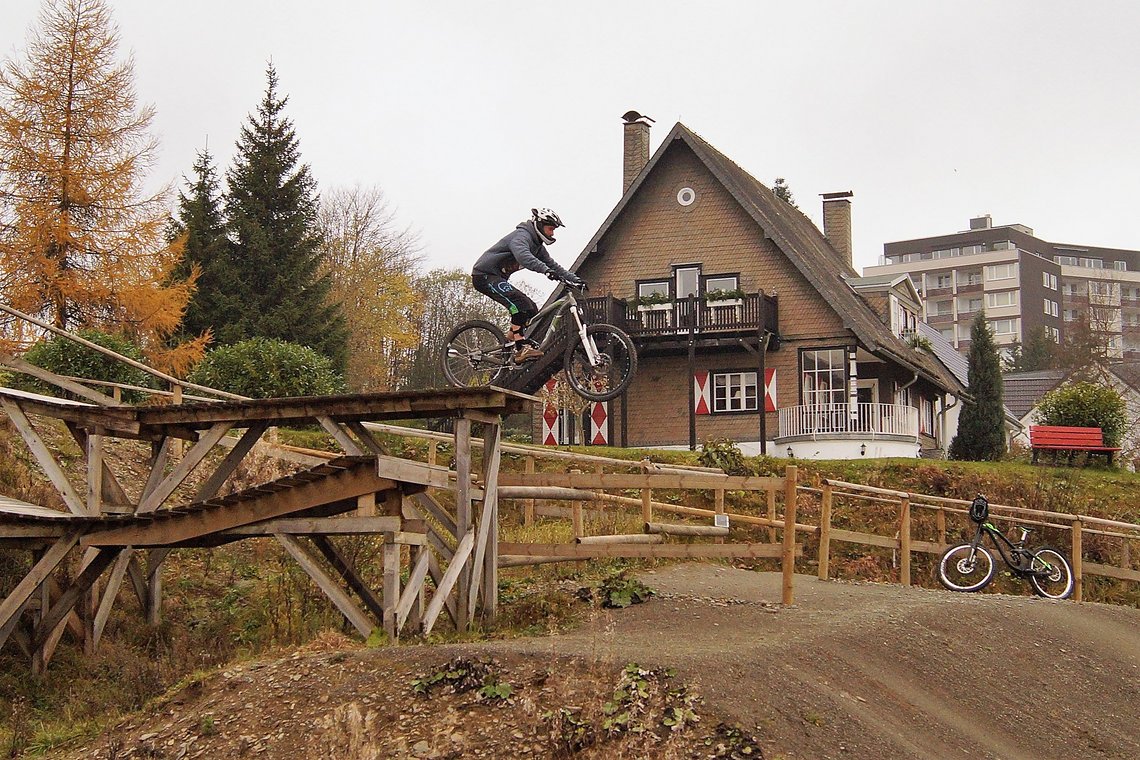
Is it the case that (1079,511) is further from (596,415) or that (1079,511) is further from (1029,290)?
(1029,290)

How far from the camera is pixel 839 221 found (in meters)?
46.9

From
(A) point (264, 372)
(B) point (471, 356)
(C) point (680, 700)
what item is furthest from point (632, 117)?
(C) point (680, 700)

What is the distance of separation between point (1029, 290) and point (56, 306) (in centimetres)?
9058

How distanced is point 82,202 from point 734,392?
1728 cm

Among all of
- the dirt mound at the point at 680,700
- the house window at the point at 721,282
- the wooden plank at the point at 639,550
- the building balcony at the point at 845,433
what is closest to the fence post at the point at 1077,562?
the dirt mound at the point at 680,700

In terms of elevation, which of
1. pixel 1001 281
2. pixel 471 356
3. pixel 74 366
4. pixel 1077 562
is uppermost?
pixel 1001 281

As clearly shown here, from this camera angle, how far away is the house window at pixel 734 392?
36.9 m

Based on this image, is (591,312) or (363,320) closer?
(591,312)

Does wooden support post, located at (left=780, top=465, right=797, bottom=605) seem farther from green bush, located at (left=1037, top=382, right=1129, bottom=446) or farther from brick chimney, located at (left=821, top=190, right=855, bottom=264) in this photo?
brick chimney, located at (left=821, top=190, right=855, bottom=264)

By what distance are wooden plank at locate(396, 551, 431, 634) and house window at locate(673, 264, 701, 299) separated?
26.2m

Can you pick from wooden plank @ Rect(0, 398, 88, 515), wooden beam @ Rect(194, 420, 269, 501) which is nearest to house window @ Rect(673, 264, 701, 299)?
wooden beam @ Rect(194, 420, 269, 501)

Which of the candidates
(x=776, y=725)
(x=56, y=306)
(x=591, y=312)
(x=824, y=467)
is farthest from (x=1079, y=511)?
(x=56, y=306)

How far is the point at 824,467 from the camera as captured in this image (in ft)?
100

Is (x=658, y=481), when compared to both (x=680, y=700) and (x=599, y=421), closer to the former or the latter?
(x=680, y=700)
